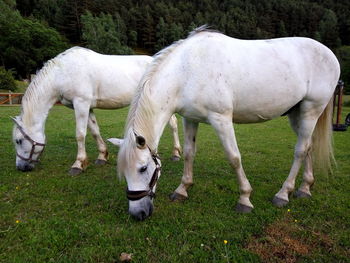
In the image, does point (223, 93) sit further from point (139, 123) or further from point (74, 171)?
point (74, 171)

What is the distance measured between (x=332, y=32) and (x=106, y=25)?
59.9 metres

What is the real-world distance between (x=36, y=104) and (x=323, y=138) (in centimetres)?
511

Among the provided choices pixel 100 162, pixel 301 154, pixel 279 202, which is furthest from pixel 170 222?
pixel 100 162

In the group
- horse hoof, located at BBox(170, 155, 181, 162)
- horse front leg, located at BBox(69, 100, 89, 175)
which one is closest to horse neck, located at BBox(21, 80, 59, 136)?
horse front leg, located at BBox(69, 100, 89, 175)

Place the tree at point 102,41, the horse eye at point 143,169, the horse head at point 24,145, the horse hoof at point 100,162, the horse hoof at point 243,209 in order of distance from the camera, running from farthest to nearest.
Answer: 1. the tree at point 102,41
2. the horse hoof at point 100,162
3. the horse head at point 24,145
4. the horse hoof at point 243,209
5. the horse eye at point 143,169

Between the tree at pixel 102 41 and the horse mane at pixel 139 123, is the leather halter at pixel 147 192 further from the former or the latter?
the tree at pixel 102 41

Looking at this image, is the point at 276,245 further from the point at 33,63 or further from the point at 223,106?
the point at 33,63

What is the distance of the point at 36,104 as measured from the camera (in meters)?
4.65

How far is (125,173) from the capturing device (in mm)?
2646

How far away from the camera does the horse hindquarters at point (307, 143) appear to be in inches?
138

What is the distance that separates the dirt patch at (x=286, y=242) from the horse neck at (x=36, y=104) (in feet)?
14.1

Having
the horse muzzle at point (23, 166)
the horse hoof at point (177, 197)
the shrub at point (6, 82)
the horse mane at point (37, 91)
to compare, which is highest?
the horse mane at point (37, 91)

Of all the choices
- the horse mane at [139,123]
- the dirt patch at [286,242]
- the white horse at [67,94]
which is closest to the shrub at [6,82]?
the white horse at [67,94]

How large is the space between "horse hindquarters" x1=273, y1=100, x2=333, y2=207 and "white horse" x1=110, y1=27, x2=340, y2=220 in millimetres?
15
